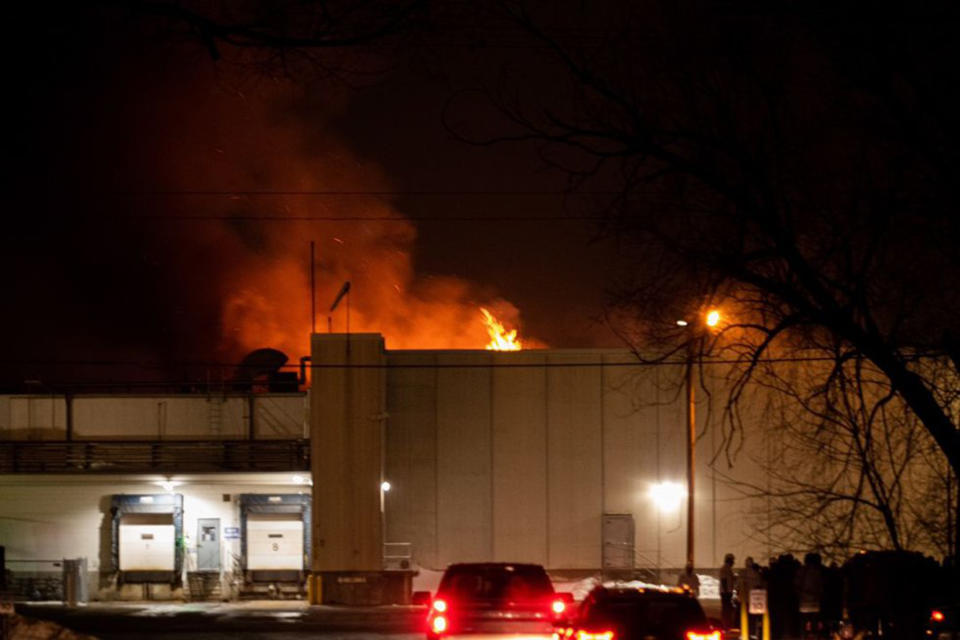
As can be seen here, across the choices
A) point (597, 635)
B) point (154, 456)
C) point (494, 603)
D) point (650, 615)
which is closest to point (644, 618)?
point (650, 615)

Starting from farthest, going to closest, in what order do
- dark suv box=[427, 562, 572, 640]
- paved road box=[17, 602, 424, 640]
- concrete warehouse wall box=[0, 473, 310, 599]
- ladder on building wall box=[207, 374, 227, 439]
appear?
ladder on building wall box=[207, 374, 227, 439], concrete warehouse wall box=[0, 473, 310, 599], paved road box=[17, 602, 424, 640], dark suv box=[427, 562, 572, 640]

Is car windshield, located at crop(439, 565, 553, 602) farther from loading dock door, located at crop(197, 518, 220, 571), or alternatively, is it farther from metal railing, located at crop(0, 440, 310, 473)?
loading dock door, located at crop(197, 518, 220, 571)

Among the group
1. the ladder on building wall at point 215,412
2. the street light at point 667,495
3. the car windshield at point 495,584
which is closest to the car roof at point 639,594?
the car windshield at point 495,584

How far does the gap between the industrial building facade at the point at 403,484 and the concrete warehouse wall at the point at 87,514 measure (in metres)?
0.04

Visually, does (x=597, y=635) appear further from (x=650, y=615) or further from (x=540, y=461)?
(x=540, y=461)

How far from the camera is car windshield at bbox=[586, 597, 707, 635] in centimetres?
1373

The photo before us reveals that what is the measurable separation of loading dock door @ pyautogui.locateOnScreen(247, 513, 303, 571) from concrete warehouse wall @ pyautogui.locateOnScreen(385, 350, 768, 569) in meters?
2.94

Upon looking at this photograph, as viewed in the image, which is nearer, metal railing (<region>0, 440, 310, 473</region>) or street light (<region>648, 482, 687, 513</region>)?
metal railing (<region>0, 440, 310, 473</region>)

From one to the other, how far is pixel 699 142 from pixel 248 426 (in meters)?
28.6

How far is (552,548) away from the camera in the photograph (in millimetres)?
38219

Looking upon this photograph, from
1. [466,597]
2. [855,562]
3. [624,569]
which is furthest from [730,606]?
[624,569]

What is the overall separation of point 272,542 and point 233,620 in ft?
22.7

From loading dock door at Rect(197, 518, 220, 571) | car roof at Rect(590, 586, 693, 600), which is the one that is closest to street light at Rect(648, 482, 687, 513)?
loading dock door at Rect(197, 518, 220, 571)

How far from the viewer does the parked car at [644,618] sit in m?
13.7
